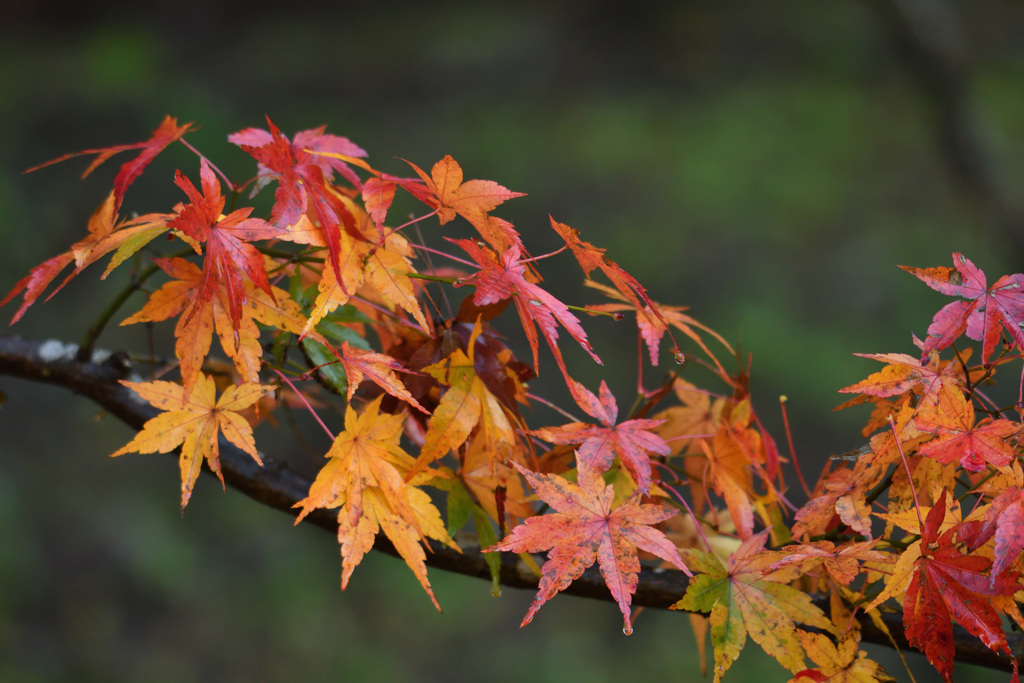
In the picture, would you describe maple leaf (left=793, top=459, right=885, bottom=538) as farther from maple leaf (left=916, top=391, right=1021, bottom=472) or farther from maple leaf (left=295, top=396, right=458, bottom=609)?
maple leaf (left=295, top=396, right=458, bottom=609)

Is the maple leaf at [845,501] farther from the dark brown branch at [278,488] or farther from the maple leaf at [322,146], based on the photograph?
the maple leaf at [322,146]

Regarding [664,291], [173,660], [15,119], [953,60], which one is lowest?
[173,660]

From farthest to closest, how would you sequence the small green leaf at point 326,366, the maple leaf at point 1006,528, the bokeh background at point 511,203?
the bokeh background at point 511,203
the small green leaf at point 326,366
the maple leaf at point 1006,528

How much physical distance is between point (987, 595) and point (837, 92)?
3.01 metres

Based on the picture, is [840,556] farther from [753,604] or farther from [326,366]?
[326,366]

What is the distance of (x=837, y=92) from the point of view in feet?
9.36

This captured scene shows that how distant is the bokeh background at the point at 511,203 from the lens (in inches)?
72.9

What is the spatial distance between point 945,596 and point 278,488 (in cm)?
41

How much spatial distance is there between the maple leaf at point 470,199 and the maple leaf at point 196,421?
146mm

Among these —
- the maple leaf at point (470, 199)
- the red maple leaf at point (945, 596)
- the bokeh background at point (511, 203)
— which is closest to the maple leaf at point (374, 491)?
the maple leaf at point (470, 199)

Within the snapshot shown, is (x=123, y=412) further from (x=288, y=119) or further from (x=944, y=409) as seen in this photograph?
(x=288, y=119)

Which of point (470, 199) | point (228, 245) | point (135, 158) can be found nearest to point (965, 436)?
point (470, 199)

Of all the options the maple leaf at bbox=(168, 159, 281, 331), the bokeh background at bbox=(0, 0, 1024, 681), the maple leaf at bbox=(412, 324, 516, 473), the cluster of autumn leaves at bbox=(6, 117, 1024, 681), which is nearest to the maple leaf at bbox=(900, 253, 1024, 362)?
the cluster of autumn leaves at bbox=(6, 117, 1024, 681)

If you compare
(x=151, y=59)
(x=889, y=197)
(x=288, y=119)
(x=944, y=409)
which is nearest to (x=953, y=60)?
(x=889, y=197)
